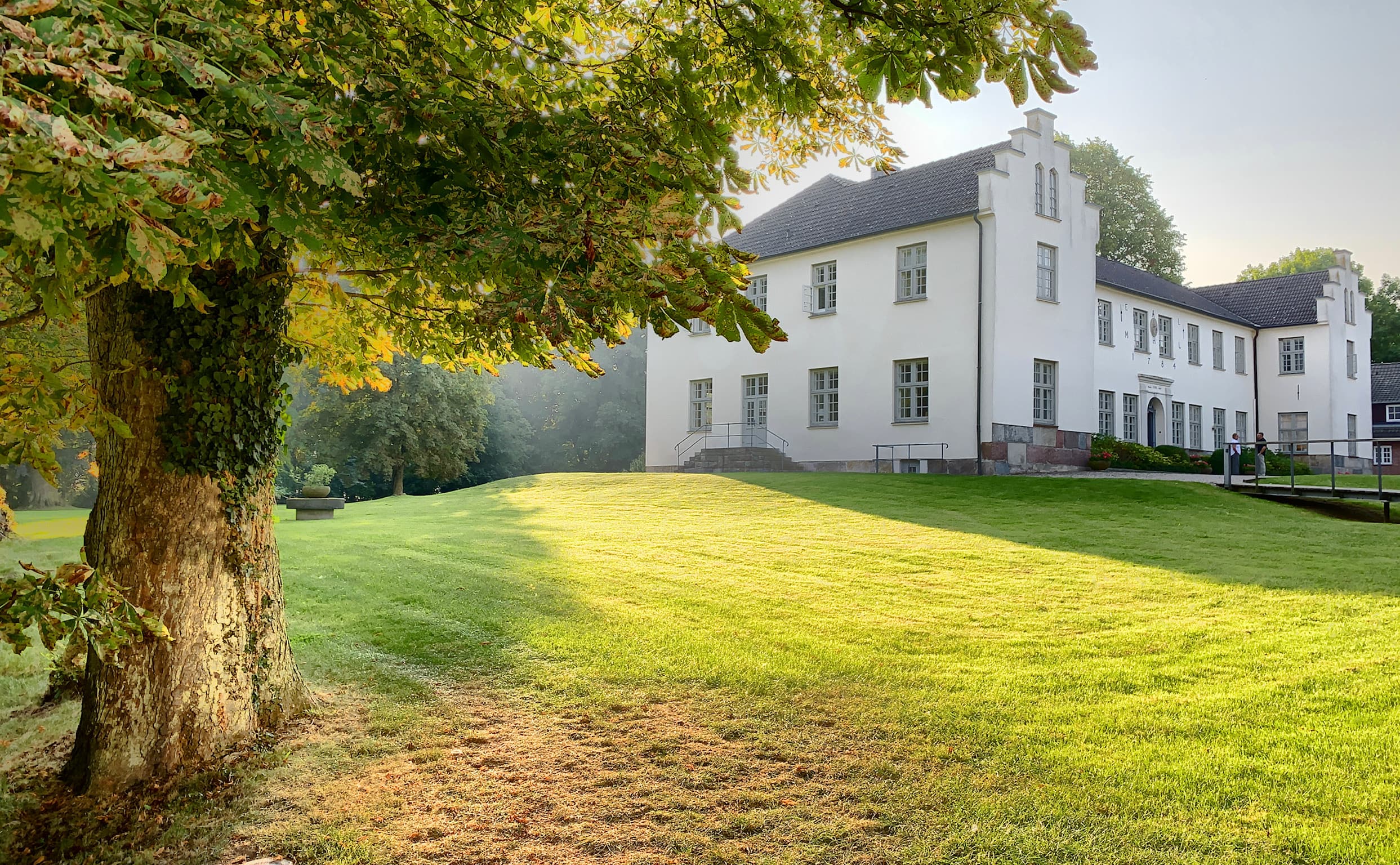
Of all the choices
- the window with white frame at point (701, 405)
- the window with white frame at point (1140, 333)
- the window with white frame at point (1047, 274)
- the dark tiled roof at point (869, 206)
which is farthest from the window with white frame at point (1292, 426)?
the window with white frame at point (701, 405)

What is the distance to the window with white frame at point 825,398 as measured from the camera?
2698cm

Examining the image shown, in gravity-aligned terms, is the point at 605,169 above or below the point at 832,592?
above

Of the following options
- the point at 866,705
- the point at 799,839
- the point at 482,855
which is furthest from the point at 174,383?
the point at 866,705

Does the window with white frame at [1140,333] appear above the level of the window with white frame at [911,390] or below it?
above

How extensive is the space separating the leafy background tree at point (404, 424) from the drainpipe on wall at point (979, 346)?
22.7 m

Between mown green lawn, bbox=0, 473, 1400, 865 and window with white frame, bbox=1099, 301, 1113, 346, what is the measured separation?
1737cm

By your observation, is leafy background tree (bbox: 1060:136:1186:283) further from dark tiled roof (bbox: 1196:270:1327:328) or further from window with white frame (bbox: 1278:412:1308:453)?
window with white frame (bbox: 1278:412:1308:453)

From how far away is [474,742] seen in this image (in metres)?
5.25

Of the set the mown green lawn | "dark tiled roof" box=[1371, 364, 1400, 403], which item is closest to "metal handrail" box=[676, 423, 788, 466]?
the mown green lawn

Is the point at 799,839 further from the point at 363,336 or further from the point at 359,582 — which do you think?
the point at 359,582

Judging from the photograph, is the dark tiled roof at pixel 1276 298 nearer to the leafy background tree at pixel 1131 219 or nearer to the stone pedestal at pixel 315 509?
the leafy background tree at pixel 1131 219

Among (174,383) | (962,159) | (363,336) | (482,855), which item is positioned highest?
(962,159)

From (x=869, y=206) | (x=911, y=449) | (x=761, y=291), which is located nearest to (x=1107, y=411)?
(x=911, y=449)

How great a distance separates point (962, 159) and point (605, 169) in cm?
2495
